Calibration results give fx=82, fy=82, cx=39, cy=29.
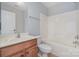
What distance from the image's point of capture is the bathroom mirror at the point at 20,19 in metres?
1.35

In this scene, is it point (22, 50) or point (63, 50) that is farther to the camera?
point (63, 50)

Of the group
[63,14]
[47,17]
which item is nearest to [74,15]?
[63,14]

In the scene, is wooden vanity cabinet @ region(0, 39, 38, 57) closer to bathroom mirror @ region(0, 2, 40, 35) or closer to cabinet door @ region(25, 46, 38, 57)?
cabinet door @ region(25, 46, 38, 57)

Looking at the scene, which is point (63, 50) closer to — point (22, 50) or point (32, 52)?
point (32, 52)

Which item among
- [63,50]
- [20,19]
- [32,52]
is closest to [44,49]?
[32,52]

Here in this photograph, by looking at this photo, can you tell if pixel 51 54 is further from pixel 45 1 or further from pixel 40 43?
pixel 45 1

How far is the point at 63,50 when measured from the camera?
4.86 ft

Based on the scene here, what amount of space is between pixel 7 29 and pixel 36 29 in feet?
1.56

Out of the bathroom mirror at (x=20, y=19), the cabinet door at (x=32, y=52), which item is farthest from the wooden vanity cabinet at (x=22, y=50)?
the bathroom mirror at (x=20, y=19)

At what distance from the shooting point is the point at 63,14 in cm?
143

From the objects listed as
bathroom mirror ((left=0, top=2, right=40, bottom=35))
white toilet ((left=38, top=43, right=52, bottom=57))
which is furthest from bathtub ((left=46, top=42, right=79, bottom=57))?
bathroom mirror ((left=0, top=2, right=40, bottom=35))

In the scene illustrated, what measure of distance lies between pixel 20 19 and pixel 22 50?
0.52 meters

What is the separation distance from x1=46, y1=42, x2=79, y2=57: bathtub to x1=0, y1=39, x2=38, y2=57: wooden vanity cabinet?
11.9 inches

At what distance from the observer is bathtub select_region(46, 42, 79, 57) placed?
4.71 ft
